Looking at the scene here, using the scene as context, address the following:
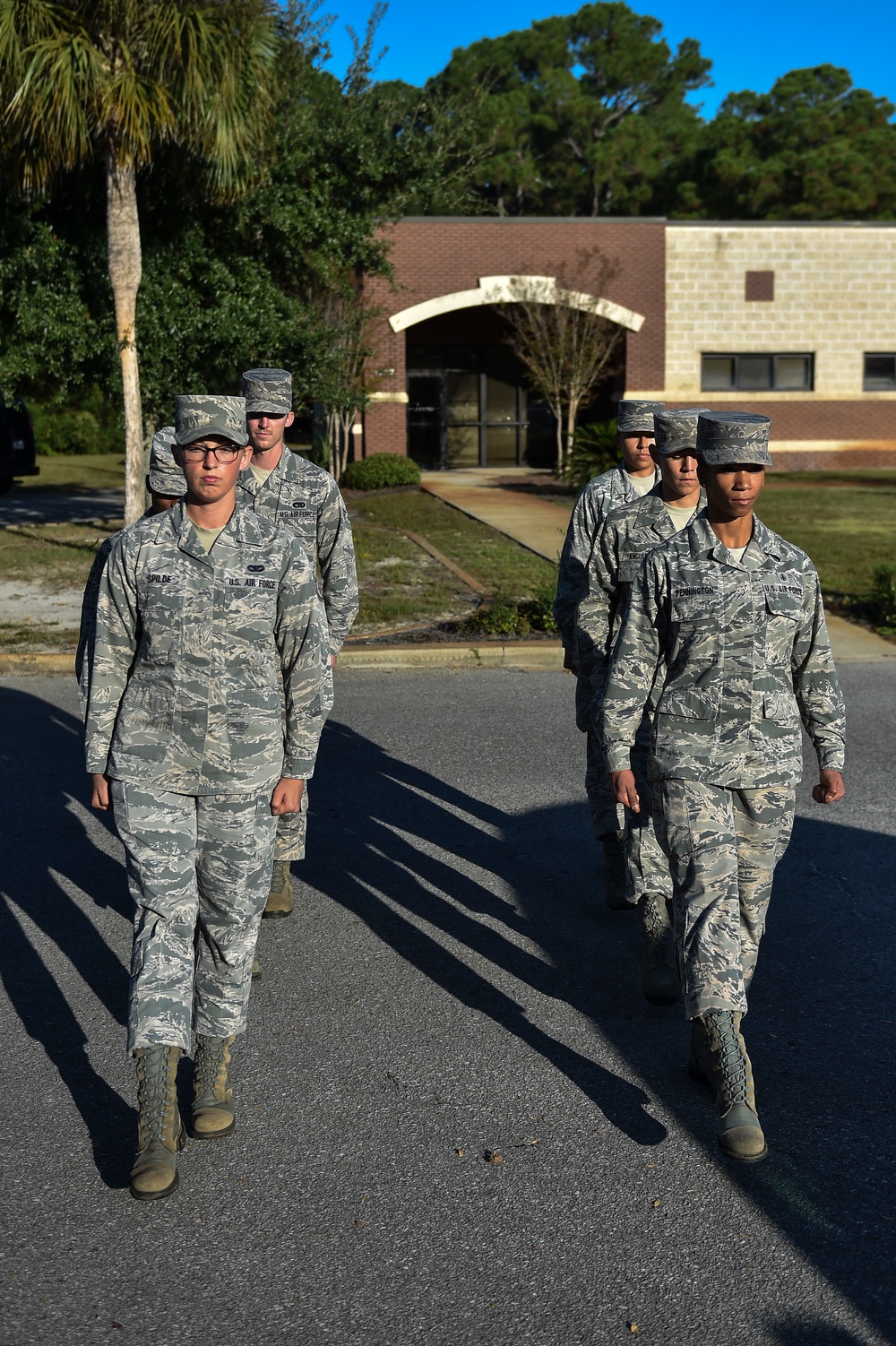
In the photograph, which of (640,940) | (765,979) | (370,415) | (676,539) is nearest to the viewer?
(676,539)

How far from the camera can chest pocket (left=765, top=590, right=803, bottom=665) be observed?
4.02 m

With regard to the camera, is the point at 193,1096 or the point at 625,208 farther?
the point at 625,208

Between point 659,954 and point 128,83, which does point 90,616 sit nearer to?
point 659,954

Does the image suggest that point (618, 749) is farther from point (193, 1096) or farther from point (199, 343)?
point (199, 343)

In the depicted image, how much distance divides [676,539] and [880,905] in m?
2.43

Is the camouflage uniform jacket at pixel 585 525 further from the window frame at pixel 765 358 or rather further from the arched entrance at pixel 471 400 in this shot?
the arched entrance at pixel 471 400

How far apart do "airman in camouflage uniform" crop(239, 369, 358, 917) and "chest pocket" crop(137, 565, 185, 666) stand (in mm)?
2014

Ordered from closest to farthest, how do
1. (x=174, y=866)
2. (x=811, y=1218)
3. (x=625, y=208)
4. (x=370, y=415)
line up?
1. (x=811, y=1218)
2. (x=174, y=866)
3. (x=370, y=415)
4. (x=625, y=208)

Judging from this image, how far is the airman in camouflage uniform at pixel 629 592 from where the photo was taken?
494cm

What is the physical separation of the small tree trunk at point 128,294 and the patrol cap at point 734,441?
12.5 m

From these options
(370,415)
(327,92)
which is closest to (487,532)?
(327,92)

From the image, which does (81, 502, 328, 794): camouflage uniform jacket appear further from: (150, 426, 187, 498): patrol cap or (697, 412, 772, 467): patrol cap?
(697, 412, 772, 467): patrol cap

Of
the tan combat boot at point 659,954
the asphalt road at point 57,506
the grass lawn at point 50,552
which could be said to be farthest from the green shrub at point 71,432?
the tan combat boot at point 659,954

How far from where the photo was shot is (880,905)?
5.83 m
